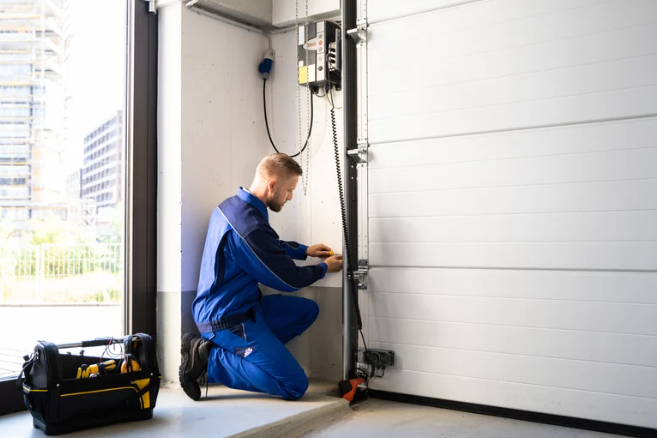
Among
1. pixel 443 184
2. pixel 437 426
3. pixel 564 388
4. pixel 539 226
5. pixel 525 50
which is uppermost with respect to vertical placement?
pixel 525 50

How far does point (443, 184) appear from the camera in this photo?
337 cm

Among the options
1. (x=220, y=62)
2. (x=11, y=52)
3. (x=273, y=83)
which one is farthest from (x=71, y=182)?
(x=273, y=83)

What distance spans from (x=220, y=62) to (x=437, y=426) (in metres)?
2.68

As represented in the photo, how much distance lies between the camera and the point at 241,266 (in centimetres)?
334

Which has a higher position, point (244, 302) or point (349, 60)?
point (349, 60)

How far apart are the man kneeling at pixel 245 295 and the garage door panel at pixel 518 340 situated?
0.59 m

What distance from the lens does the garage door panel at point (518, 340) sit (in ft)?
9.33

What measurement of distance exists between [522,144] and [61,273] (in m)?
2.84

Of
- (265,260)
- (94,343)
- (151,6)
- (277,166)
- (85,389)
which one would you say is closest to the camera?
(85,389)

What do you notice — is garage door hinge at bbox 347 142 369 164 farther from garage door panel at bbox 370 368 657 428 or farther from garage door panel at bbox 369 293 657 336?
garage door panel at bbox 370 368 657 428

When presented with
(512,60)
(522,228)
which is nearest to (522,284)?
(522,228)

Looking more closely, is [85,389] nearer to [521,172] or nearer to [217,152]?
[217,152]

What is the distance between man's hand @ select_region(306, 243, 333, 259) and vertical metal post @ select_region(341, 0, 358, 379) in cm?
14

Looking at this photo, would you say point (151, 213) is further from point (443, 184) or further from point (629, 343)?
point (629, 343)
